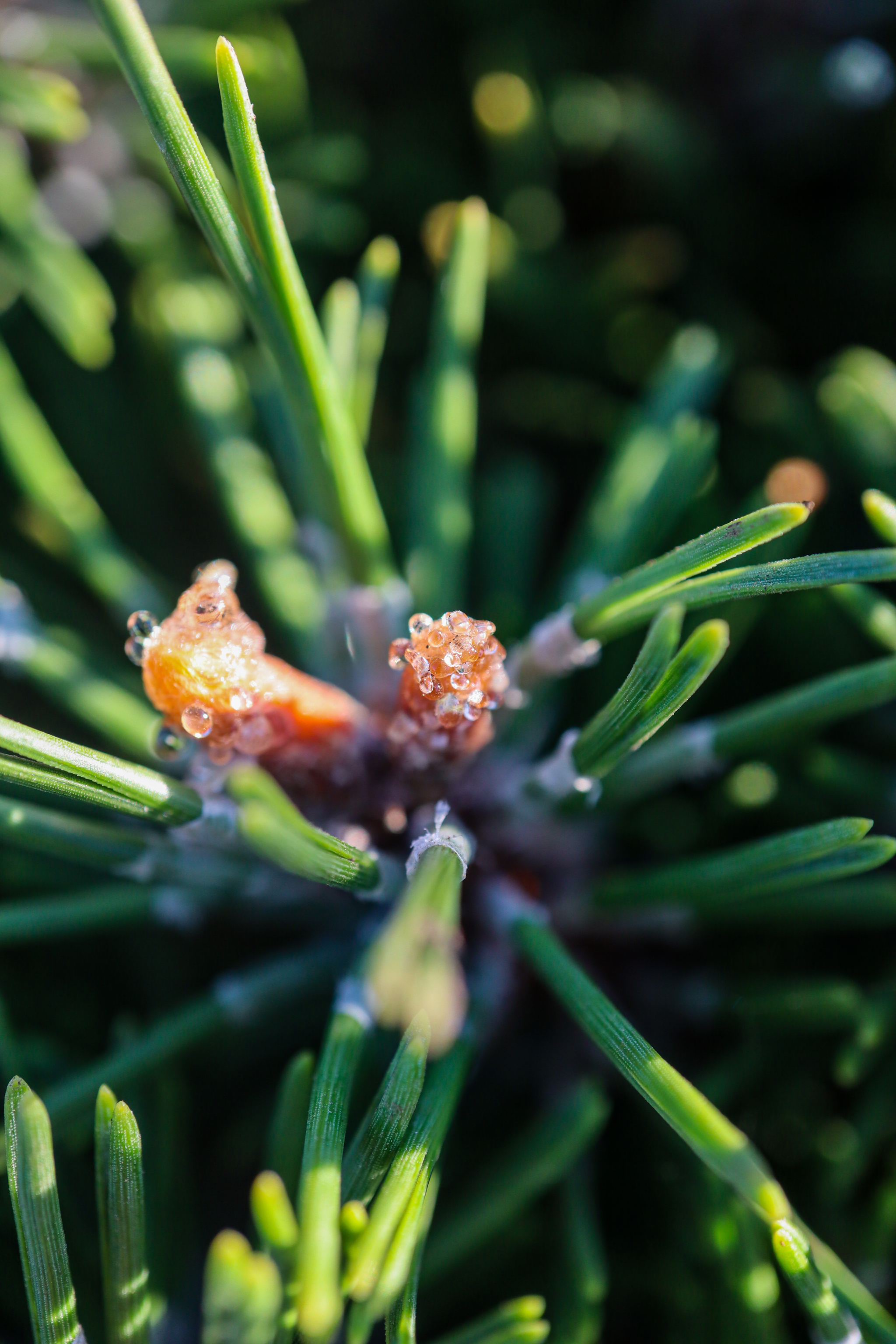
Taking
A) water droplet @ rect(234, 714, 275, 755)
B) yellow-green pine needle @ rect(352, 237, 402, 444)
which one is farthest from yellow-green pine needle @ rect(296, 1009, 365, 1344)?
yellow-green pine needle @ rect(352, 237, 402, 444)

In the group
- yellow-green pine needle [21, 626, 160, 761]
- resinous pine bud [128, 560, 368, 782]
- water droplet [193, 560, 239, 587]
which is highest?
yellow-green pine needle [21, 626, 160, 761]

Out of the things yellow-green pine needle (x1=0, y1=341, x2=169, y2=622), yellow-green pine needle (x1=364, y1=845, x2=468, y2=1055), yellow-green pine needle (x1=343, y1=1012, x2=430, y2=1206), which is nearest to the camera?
yellow-green pine needle (x1=364, y1=845, x2=468, y2=1055)

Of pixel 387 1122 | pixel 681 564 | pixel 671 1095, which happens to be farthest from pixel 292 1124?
pixel 681 564

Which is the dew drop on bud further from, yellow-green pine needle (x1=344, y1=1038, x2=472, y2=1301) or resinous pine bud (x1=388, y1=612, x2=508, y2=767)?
yellow-green pine needle (x1=344, y1=1038, x2=472, y2=1301)

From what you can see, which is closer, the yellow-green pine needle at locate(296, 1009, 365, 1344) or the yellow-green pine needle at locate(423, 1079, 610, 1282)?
the yellow-green pine needle at locate(296, 1009, 365, 1344)

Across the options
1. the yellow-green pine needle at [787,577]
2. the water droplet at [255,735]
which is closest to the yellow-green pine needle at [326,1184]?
the water droplet at [255,735]

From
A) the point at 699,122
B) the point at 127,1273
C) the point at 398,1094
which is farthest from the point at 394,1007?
the point at 699,122
